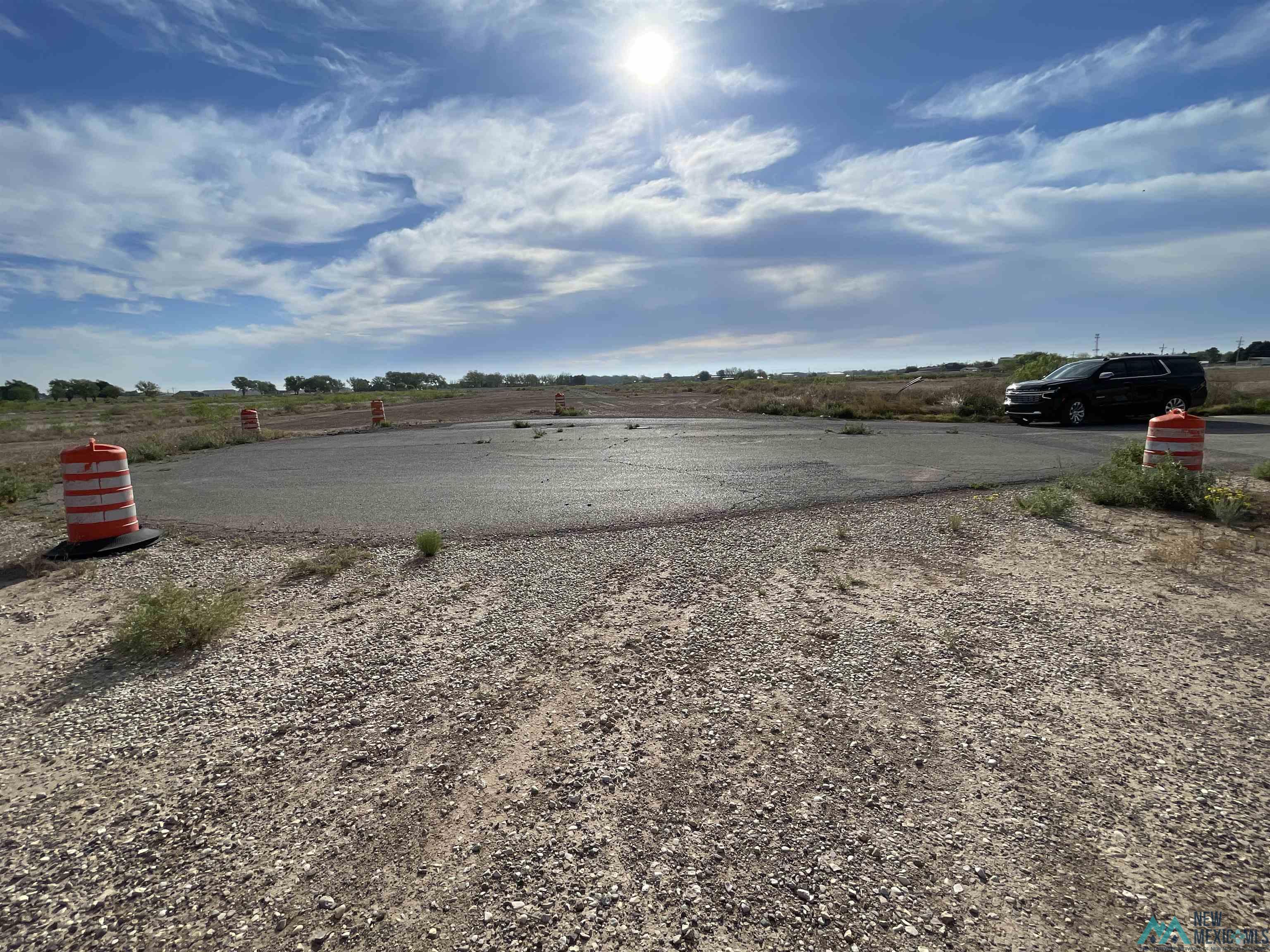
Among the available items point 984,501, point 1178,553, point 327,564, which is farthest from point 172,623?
point 984,501

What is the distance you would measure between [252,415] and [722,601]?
78.6 feet

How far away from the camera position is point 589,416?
30.3 m

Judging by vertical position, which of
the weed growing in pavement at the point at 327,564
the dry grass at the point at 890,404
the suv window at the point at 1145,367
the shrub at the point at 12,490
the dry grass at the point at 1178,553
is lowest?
the dry grass at the point at 1178,553

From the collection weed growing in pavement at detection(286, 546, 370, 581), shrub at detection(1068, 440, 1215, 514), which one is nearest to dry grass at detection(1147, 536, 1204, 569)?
shrub at detection(1068, 440, 1215, 514)

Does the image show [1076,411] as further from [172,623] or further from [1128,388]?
[172,623]

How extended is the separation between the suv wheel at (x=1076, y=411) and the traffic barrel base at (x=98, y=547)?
22.9 meters

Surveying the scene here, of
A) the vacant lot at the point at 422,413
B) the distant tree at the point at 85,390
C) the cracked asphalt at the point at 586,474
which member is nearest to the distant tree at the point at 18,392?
the distant tree at the point at 85,390

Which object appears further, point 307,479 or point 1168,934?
point 307,479

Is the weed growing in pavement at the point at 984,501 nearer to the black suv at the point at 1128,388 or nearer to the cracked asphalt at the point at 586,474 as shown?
the cracked asphalt at the point at 586,474

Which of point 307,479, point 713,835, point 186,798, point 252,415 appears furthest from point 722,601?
point 252,415

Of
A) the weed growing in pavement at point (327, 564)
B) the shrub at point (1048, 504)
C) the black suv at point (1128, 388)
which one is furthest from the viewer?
the black suv at point (1128, 388)

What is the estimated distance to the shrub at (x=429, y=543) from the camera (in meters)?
6.66

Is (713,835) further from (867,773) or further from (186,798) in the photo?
(186,798)

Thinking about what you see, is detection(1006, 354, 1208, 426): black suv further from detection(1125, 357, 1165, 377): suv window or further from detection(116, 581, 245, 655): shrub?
detection(116, 581, 245, 655): shrub
